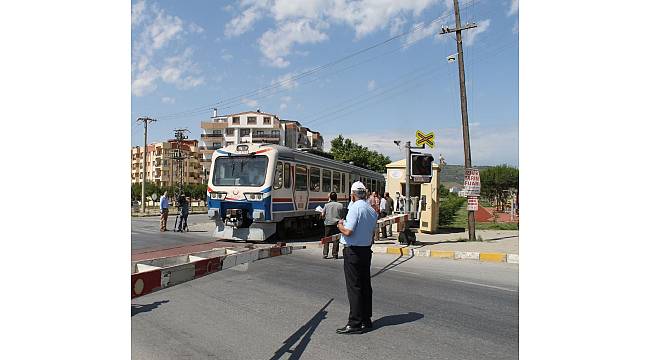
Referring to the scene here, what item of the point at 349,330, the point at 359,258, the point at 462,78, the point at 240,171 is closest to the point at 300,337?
the point at 349,330

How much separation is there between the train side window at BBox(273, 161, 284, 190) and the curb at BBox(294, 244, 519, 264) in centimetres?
371

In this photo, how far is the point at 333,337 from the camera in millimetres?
5035

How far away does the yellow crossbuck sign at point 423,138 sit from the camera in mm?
11438

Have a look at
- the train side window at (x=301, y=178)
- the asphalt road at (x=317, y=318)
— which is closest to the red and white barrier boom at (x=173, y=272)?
the asphalt road at (x=317, y=318)

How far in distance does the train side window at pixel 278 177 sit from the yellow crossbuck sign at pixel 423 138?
16.8ft

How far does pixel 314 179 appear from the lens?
17719mm

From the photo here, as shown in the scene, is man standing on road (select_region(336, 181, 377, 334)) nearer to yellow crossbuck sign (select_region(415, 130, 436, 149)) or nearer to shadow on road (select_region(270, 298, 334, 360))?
shadow on road (select_region(270, 298, 334, 360))

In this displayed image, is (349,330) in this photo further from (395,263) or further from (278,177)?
(278,177)

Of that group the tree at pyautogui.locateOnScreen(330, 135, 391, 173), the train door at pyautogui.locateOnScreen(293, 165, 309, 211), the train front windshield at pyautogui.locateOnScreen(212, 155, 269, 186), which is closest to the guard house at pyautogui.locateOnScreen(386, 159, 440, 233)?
the train door at pyautogui.locateOnScreen(293, 165, 309, 211)

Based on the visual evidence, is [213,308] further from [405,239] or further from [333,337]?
[405,239]

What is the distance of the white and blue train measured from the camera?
14.8 meters

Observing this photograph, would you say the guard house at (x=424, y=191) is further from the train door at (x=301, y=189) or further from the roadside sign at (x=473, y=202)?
the train door at (x=301, y=189)
